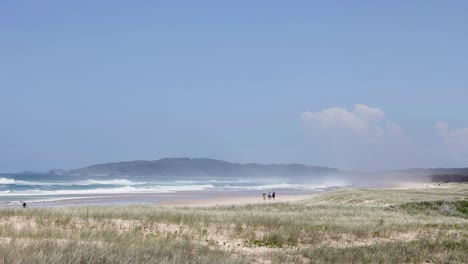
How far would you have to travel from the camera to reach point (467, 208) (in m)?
37.9

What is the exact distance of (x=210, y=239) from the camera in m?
17.4

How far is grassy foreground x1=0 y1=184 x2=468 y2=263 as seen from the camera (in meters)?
11.0

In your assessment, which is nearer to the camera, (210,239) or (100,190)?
(210,239)

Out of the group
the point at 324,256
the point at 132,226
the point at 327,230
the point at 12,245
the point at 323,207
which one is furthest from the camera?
the point at 323,207

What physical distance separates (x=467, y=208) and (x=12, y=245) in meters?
34.6

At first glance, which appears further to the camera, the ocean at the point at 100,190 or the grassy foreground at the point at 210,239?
the ocean at the point at 100,190

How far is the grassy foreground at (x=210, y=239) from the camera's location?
1102cm

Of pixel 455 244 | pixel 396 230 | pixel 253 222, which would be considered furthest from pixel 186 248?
pixel 396 230

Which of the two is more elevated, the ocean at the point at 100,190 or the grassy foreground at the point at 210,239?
the ocean at the point at 100,190

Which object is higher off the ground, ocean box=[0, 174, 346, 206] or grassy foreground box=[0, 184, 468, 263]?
ocean box=[0, 174, 346, 206]

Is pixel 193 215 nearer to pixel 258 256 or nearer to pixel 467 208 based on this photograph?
pixel 258 256

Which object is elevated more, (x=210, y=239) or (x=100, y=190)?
(x=100, y=190)

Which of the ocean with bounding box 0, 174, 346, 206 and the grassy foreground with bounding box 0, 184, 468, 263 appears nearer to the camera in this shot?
the grassy foreground with bounding box 0, 184, 468, 263

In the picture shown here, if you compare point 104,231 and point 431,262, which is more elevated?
point 104,231
